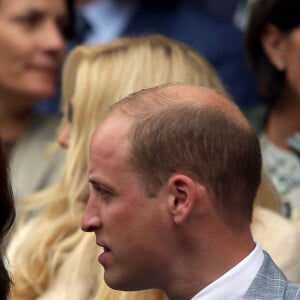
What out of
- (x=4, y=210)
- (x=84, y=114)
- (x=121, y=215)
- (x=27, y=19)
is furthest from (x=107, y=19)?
(x=121, y=215)

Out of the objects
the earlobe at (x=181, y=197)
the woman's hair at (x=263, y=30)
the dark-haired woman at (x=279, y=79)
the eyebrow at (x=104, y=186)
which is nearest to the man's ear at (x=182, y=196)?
the earlobe at (x=181, y=197)

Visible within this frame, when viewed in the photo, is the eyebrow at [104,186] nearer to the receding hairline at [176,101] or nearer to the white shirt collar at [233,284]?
the receding hairline at [176,101]

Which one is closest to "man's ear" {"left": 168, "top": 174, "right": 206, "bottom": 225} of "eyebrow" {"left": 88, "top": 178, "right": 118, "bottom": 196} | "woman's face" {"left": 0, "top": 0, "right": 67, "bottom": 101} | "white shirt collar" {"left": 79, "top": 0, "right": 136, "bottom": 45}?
"eyebrow" {"left": 88, "top": 178, "right": 118, "bottom": 196}

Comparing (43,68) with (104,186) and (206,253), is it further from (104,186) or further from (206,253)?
(206,253)

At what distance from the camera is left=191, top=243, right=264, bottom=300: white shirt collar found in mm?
1877

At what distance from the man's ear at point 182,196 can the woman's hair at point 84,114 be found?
2.81 ft

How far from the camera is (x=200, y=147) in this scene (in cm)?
189

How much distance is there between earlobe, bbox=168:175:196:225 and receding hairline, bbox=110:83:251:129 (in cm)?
15

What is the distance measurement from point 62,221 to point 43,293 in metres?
0.22

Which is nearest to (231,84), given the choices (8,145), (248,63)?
(248,63)

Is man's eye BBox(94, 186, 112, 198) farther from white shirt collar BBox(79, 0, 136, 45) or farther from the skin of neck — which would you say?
white shirt collar BBox(79, 0, 136, 45)

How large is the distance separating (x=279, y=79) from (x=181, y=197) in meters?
1.65

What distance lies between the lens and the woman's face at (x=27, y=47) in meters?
3.81

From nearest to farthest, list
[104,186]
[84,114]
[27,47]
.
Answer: [104,186] → [84,114] → [27,47]
